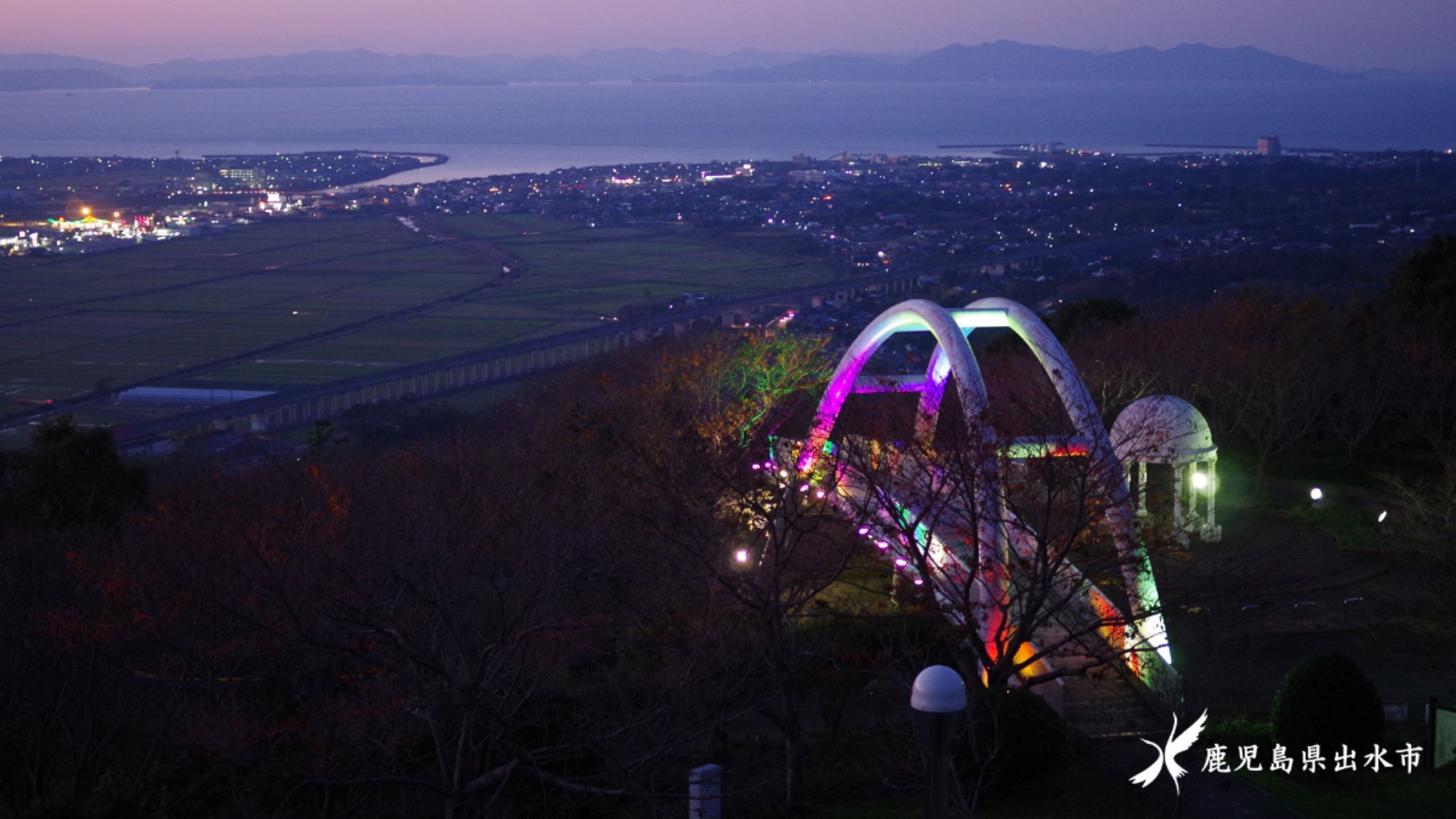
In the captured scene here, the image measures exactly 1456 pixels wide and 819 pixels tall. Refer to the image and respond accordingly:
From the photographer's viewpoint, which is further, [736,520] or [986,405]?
[986,405]

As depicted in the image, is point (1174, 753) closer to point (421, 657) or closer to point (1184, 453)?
point (421, 657)

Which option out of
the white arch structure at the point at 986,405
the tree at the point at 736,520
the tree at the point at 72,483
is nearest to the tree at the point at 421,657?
the tree at the point at 736,520

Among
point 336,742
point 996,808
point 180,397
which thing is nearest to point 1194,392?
point 996,808

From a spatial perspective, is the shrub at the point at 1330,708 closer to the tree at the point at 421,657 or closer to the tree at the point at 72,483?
the tree at the point at 421,657

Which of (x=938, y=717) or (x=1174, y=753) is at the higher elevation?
(x=938, y=717)

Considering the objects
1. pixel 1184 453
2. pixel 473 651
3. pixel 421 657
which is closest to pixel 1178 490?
pixel 1184 453

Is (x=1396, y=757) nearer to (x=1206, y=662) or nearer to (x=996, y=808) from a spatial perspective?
(x=1206, y=662)

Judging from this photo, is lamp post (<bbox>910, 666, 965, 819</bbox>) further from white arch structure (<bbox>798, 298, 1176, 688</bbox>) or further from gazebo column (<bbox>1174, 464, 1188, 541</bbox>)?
gazebo column (<bbox>1174, 464, 1188, 541</bbox>)

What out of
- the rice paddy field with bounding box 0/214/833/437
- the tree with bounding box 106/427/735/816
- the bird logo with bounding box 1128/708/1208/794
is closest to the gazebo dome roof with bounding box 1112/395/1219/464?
the tree with bounding box 106/427/735/816
